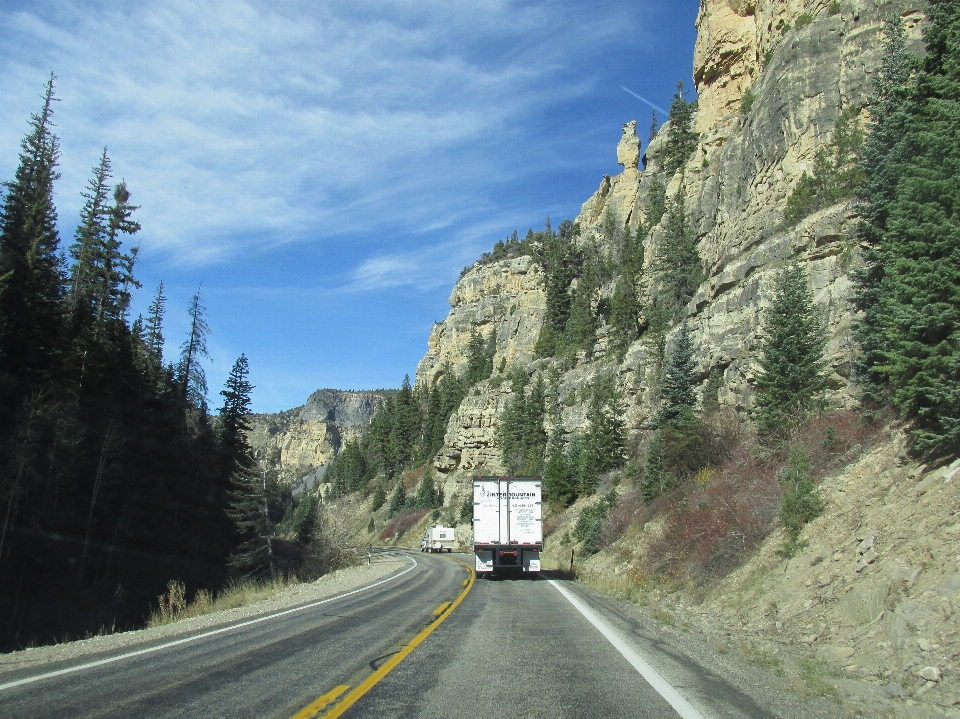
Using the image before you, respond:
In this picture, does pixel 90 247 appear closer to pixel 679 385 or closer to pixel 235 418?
pixel 235 418

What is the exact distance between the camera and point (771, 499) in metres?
16.1

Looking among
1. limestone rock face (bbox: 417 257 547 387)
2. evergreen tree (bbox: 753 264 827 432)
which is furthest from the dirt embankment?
limestone rock face (bbox: 417 257 547 387)

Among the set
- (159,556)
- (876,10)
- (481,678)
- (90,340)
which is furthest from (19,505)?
(876,10)

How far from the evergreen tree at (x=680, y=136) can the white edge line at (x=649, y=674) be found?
54.7 m

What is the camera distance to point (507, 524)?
23844 millimetres

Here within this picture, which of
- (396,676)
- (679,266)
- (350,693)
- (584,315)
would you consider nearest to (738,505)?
(396,676)

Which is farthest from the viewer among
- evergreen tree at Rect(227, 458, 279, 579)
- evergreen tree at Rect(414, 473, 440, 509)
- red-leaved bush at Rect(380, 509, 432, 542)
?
evergreen tree at Rect(414, 473, 440, 509)

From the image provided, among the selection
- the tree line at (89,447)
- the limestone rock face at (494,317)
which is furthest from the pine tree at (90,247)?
the limestone rock face at (494,317)

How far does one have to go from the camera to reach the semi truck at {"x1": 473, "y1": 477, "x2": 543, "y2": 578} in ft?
77.3

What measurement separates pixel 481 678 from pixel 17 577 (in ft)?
101

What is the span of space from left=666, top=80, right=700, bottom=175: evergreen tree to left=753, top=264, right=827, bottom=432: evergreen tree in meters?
39.8

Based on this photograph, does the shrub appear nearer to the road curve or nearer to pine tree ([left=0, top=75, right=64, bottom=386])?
the road curve

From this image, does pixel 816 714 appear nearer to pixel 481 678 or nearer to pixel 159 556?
pixel 481 678

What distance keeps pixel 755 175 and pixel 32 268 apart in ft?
126
